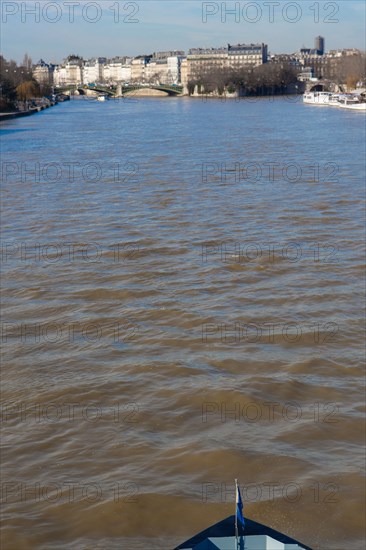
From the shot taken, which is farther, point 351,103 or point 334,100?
point 334,100

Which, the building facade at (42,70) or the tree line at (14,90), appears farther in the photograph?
the building facade at (42,70)

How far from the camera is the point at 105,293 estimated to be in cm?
782

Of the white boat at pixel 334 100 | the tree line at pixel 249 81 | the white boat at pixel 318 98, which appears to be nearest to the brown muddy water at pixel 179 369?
the white boat at pixel 334 100

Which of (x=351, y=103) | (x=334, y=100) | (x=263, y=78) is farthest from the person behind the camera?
(x=263, y=78)

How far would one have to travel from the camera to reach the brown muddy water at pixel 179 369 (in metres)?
4.18

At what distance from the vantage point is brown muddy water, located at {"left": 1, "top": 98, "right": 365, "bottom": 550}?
418cm

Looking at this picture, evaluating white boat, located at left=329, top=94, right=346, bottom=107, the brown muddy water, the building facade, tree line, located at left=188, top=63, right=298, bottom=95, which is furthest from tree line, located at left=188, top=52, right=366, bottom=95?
the brown muddy water

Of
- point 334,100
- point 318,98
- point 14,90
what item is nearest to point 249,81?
point 318,98

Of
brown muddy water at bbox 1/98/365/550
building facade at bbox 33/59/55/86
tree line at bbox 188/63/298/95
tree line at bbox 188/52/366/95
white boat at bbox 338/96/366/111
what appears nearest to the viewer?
brown muddy water at bbox 1/98/365/550

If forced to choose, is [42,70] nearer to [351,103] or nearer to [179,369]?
[351,103]

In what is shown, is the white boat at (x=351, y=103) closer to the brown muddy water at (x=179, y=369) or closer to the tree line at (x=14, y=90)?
the tree line at (x=14, y=90)

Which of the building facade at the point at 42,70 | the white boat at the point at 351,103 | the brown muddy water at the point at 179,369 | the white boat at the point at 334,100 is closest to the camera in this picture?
the brown muddy water at the point at 179,369

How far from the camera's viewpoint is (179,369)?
5.90 m

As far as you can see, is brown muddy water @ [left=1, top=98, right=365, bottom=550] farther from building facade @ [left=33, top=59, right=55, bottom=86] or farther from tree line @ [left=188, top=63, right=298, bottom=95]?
building facade @ [left=33, top=59, right=55, bottom=86]
